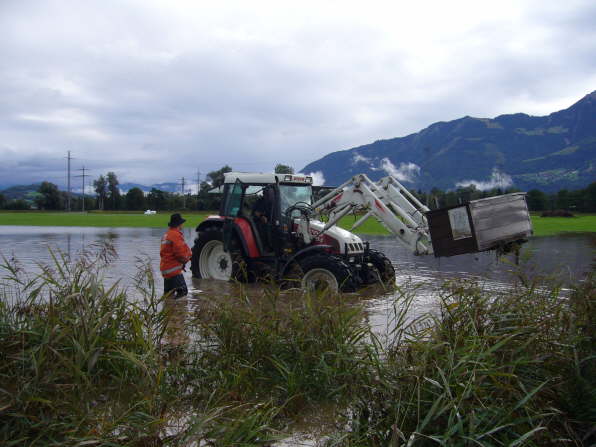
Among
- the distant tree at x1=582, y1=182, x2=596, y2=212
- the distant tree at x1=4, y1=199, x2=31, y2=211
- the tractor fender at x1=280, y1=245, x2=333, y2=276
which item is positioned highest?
the distant tree at x1=4, y1=199, x2=31, y2=211

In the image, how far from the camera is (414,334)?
423 centimetres

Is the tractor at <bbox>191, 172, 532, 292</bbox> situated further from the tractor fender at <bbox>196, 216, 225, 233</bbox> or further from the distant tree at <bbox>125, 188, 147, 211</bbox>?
the distant tree at <bbox>125, 188, 147, 211</bbox>

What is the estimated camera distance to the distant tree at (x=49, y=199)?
108625 mm

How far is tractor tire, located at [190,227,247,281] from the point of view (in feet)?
40.8

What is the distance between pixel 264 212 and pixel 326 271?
2.41 meters

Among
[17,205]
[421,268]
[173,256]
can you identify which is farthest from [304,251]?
[17,205]

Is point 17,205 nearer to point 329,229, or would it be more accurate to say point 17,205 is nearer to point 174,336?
point 329,229

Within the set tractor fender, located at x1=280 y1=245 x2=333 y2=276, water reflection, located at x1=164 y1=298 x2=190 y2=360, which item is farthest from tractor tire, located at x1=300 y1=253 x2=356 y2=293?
water reflection, located at x1=164 y1=298 x2=190 y2=360

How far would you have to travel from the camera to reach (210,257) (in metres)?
12.8

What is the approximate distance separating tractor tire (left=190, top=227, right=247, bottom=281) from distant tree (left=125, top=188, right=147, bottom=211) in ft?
302

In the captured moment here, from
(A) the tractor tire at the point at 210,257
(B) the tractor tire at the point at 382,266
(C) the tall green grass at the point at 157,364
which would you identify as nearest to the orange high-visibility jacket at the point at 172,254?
(C) the tall green grass at the point at 157,364

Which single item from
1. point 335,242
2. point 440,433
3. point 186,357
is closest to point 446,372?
point 440,433

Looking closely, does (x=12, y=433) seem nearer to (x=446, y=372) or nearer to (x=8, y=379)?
(x=8, y=379)

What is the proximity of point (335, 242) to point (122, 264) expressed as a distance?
24.6 ft
